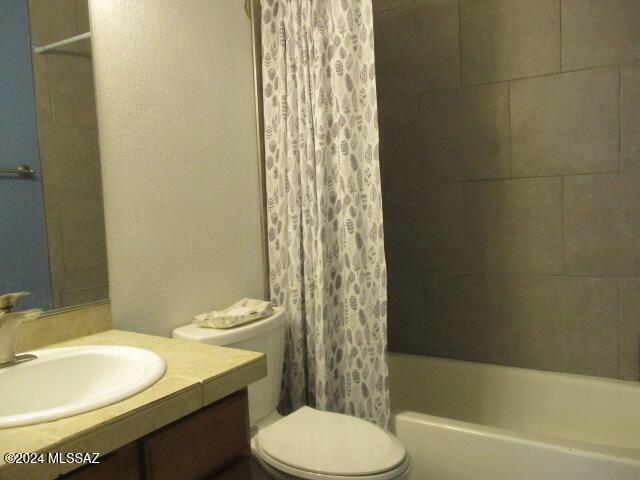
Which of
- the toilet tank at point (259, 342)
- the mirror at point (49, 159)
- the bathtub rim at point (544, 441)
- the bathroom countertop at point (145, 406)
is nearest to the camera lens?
the bathroom countertop at point (145, 406)

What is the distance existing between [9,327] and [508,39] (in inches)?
86.0

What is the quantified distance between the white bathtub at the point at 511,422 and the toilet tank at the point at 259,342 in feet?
1.54

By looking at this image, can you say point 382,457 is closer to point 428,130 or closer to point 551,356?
point 551,356

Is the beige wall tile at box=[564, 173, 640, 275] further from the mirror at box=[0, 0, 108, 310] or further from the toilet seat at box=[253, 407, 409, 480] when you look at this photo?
the mirror at box=[0, 0, 108, 310]

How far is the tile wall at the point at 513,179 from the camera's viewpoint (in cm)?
199

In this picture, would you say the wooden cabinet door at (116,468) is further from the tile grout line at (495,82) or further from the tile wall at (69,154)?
the tile grout line at (495,82)

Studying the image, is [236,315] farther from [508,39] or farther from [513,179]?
[508,39]

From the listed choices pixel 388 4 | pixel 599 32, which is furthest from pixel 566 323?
pixel 388 4

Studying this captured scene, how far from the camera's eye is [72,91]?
1303 mm

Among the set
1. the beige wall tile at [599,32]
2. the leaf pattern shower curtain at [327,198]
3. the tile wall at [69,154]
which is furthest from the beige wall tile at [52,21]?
the beige wall tile at [599,32]

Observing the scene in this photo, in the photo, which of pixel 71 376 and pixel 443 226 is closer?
pixel 71 376

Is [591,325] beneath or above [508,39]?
beneath

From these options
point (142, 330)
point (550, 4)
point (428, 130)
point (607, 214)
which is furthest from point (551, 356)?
point (142, 330)

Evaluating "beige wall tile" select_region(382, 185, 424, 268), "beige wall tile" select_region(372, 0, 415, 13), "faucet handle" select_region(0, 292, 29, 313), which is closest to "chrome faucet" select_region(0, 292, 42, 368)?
"faucet handle" select_region(0, 292, 29, 313)
